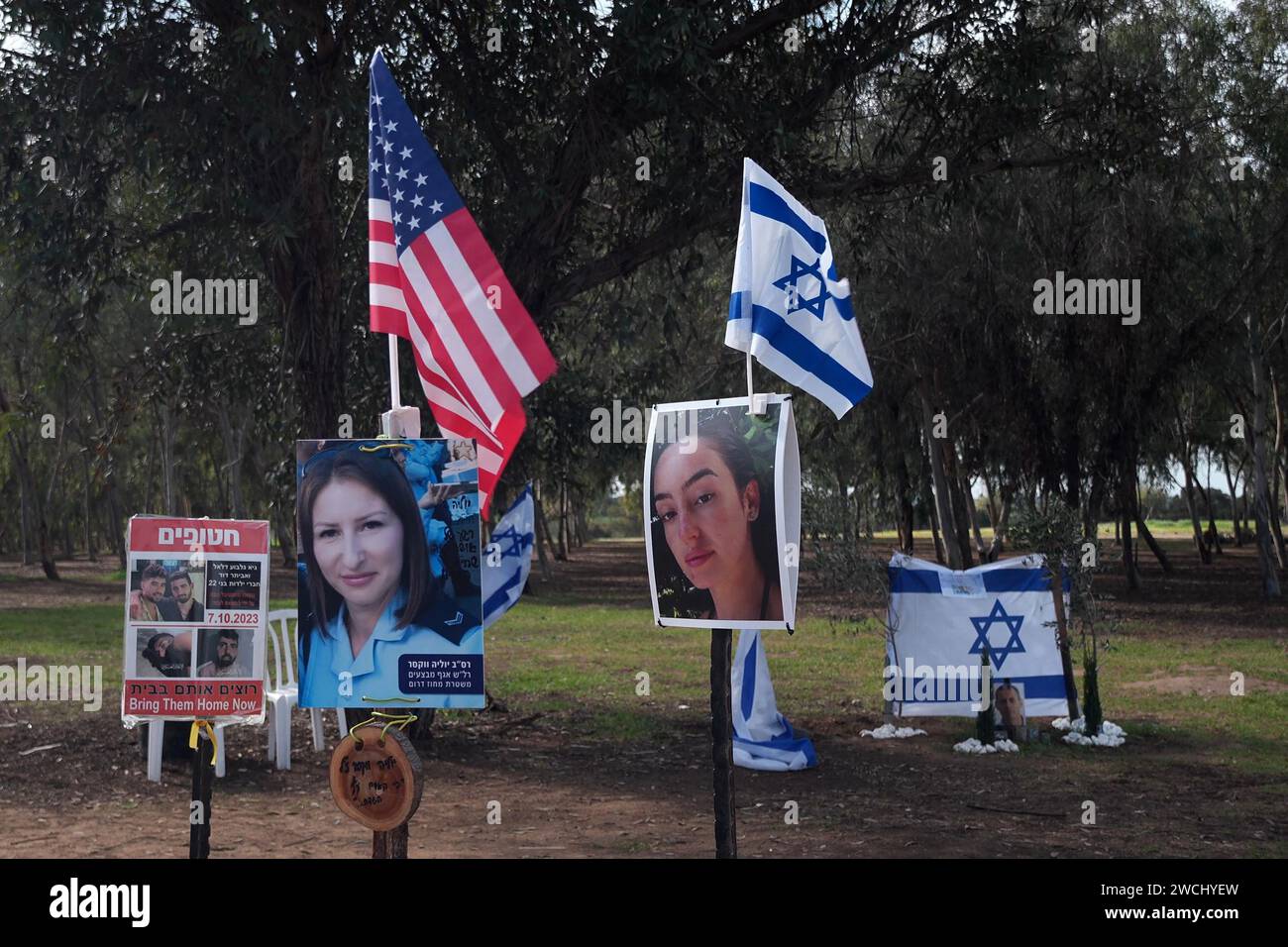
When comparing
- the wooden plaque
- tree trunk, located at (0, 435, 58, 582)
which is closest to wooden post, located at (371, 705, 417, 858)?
the wooden plaque

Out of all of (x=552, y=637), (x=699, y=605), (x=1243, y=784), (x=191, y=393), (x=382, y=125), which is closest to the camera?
(x=699, y=605)

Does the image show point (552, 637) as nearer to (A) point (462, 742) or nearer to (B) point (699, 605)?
(A) point (462, 742)

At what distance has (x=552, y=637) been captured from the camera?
22.4m

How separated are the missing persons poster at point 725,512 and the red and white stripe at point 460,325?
0.87m

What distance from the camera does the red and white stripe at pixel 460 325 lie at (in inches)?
242

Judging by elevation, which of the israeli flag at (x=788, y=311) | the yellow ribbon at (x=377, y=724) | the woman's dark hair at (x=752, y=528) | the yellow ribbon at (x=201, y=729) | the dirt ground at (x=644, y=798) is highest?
the israeli flag at (x=788, y=311)

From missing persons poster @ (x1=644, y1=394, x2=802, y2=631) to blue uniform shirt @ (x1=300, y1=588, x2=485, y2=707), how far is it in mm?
857

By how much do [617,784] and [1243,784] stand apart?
468 centimetres

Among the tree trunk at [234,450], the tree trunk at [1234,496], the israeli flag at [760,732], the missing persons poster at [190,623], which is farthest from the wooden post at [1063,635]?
the tree trunk at [1234,496]

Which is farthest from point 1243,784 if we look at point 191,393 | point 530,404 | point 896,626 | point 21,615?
point 21,615

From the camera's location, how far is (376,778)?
523 cm

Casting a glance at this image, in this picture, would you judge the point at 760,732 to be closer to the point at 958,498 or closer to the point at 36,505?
the point at 958,498

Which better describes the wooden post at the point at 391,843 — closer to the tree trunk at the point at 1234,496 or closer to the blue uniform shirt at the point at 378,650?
the blue uniform shirt at the point at 378,650

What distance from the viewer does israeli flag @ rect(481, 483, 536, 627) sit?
11.9m
